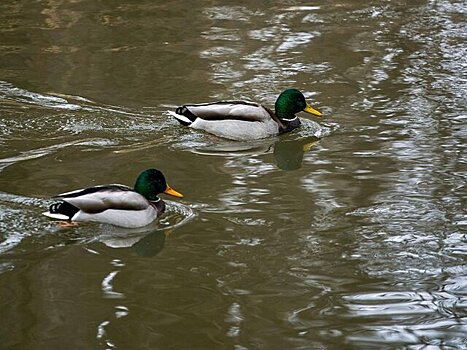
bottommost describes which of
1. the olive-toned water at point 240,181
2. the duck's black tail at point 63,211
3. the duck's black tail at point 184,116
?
the olive-toned water at point 240,181

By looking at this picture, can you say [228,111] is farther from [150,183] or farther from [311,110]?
[150,183]

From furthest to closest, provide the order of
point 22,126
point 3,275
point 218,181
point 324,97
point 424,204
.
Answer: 1. point 324,97
2. point 22,126
3. point 218,181
4. point 424,204
5. point 3,275

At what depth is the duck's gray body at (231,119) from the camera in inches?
420

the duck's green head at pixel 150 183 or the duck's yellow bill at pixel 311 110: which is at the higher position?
the duck's green head at pixel 150 183

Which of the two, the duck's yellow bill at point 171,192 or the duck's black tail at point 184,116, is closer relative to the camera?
the duck's yellow bill at point 171,192

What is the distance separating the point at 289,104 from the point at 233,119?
0.68 metres

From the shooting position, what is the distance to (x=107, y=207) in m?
8.08

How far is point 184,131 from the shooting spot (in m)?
10.8

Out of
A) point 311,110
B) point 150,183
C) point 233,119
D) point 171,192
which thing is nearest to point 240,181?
point 171,192

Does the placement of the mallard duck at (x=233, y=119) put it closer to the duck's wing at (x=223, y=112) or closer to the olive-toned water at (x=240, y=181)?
the duck's wing at (x=223, y=112)

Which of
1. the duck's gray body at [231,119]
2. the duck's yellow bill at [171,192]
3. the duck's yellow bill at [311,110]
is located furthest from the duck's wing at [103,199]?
the duck's yellow bill at [311,110]

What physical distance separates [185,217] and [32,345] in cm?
228

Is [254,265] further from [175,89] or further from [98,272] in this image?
[175,89]

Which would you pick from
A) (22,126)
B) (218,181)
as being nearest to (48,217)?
(218,181)
